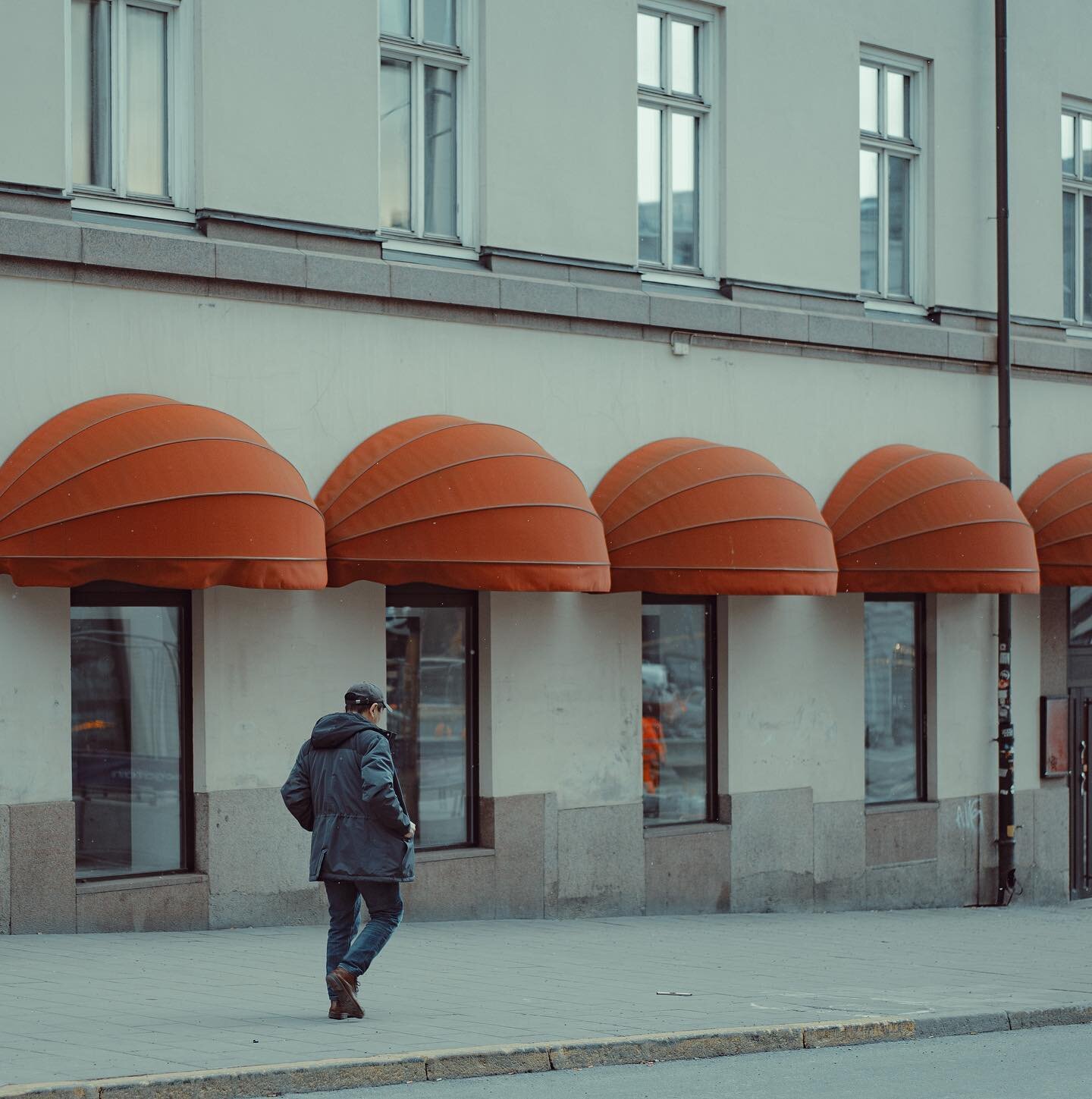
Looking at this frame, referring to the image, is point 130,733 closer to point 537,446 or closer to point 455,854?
point 455,854

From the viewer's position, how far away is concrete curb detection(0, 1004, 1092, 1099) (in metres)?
7.55

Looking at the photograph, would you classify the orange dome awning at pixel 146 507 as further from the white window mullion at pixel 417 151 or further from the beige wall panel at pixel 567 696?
the white window mullion at pixel 417 151

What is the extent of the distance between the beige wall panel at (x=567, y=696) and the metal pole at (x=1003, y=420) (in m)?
4.75

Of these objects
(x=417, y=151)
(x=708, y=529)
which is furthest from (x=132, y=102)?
(x=708, y=529)

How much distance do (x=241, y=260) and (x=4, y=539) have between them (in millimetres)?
2874

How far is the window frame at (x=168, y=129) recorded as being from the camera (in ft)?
40.6

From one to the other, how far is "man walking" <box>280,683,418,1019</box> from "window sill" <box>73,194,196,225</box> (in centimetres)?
489

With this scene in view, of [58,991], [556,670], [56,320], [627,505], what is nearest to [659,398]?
[627,505]

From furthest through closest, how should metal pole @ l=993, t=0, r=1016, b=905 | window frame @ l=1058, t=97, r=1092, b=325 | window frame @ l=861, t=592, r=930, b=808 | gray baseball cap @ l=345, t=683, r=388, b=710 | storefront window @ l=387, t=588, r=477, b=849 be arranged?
window frame @ l=1058, t=97, r=1092, b=325 → metal pole @ l=993, t=0, r=1016, b=905 → window frame @ l=861, t=592, r=930, b=808 → storefront window @ l=387, t=588, r=477, b=849 → gray baseball cap @ l=345, t=683, r=388, b=710

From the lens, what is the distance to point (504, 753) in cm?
1412

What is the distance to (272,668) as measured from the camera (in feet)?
42.3

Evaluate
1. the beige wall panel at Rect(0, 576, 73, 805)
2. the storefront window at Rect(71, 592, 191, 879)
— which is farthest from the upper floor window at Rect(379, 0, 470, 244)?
the beige wall panel at Rect(0, 576, 73, 805)

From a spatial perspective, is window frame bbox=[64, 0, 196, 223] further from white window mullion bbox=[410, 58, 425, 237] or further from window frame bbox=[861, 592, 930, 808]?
window frame bbox=[861, 592, 930, 808]

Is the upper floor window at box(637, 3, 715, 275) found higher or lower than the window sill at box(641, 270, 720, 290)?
higher
